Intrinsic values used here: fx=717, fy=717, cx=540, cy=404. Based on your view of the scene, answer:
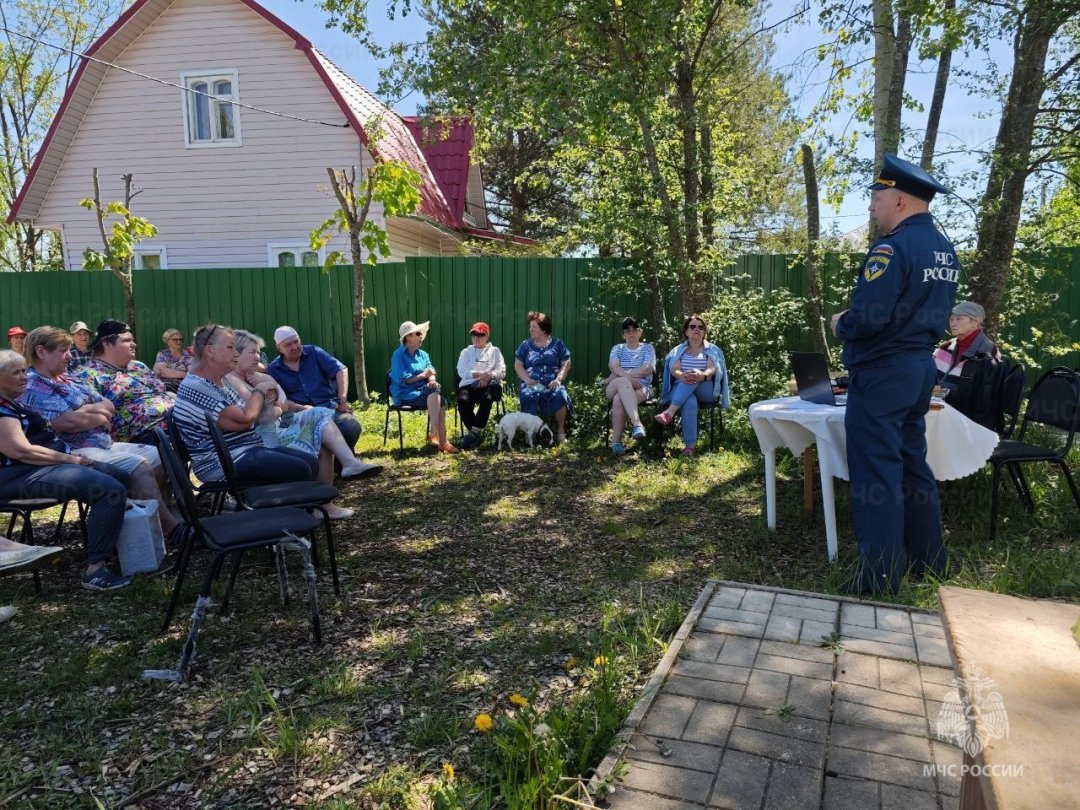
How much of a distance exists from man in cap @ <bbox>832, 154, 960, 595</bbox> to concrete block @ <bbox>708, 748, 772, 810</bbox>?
1639 mm

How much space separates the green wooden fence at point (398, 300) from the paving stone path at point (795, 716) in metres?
6.32

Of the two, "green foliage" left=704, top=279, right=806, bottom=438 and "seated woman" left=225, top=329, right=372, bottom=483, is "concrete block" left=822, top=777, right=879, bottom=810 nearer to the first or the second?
"seated woman" left=225, top=329, right=372, bottom=483

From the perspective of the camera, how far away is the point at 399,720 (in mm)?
2521

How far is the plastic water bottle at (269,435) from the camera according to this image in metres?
4.81

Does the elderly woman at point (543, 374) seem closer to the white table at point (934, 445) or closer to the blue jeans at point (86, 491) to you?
the white table at point (934, 445)

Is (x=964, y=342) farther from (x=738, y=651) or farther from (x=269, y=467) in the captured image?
(x=269, y=467)

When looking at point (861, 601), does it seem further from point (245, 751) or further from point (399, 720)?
point (245, 751)

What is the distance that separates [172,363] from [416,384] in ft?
8.52

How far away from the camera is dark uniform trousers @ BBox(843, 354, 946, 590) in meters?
3.37

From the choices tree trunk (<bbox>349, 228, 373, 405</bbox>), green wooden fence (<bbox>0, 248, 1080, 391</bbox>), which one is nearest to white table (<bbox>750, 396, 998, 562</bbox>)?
green wooden fence (<bbox>0, 248, 1080, 391</bbox>)

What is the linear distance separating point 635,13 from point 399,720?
6912 millimetres

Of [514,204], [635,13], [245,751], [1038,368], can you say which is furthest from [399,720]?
[514,204]

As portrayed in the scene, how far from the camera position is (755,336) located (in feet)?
26.6

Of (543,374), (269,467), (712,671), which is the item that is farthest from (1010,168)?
(269,467)
